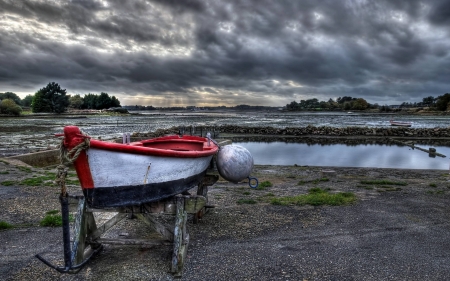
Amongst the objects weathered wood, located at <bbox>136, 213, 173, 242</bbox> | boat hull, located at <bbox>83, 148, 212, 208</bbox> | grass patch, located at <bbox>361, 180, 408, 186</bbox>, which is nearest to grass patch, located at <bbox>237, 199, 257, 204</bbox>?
weathered wood, located at <bbox>136, 213, 173, 242</bbox>

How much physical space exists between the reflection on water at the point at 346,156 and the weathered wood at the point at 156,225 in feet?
53.9

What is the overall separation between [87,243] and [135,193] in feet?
4.73

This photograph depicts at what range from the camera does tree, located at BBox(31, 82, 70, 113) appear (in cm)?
10069

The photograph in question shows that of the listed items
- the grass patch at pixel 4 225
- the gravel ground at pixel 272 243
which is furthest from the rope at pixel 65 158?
the grass patch at pixel 4 225

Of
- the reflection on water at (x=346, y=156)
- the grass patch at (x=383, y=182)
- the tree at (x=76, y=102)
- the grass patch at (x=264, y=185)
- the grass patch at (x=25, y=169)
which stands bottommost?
the reflection on water at (x=346, y=156)

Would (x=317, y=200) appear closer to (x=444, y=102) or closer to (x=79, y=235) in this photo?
(x=79, y=235)

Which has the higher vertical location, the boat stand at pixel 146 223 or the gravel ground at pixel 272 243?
the boat stand at pixel 146 223

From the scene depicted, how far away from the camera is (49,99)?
333 ft

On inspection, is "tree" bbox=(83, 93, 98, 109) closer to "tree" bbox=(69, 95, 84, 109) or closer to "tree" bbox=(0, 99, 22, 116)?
"tree" bbox=(69, 95, 84, 109)

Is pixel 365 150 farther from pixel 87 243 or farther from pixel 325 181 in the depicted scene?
pixel 87 243

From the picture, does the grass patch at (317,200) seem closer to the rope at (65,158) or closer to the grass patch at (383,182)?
the grass patch at (383,182)

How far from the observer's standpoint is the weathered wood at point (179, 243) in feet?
15.2

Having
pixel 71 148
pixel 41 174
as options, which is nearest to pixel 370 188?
pixel 71 148

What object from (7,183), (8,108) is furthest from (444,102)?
(7,183)
